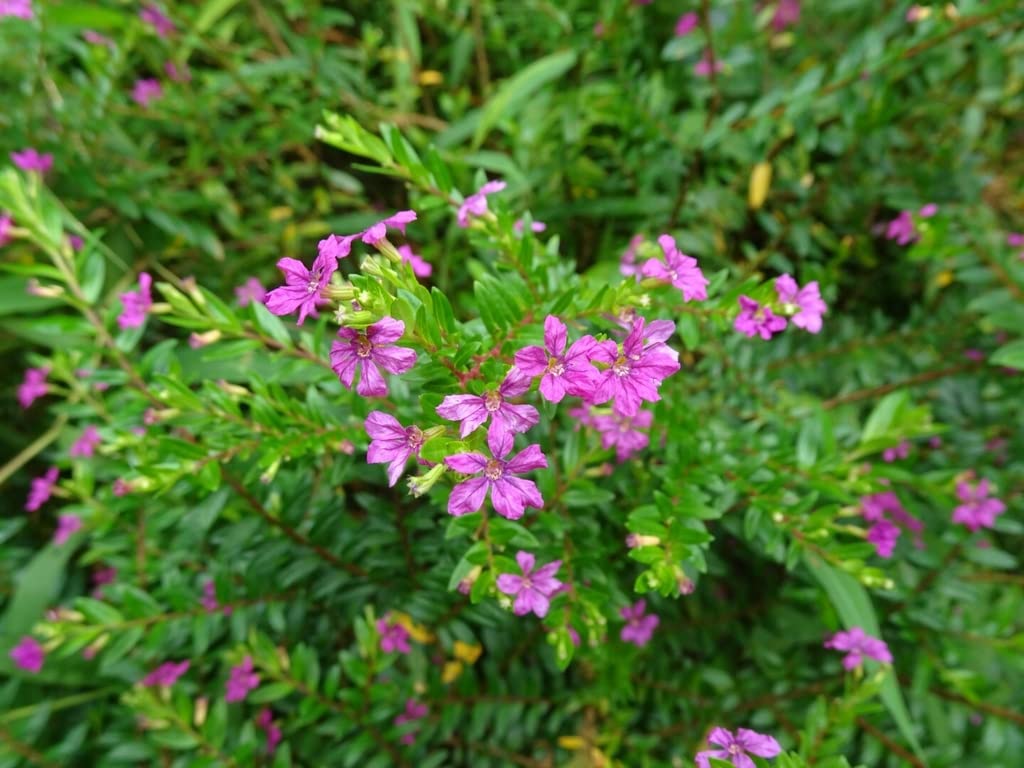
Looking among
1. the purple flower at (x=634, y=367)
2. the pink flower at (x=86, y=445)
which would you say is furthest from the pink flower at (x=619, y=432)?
the pink flower at (x=86, y=445)

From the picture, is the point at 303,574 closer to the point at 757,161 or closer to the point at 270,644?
the point at 270,644

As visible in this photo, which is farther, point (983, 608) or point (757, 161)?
point (757, 161)

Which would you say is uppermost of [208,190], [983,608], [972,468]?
[208,190]

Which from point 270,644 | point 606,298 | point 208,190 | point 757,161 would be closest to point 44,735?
point 270,644

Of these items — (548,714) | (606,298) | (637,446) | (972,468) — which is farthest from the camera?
(972,468)

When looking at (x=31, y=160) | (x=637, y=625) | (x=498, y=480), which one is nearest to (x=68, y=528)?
(x=31, y=160)

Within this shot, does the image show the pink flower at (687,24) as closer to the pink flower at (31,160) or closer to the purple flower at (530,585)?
the purple flower at (530,585)

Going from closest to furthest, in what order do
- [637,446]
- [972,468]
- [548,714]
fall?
[637,446] < [548,714] < [972,468]

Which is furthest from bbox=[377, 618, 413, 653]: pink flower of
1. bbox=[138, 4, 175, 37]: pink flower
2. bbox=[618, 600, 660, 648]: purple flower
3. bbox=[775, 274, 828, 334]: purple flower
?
bbox=[138, 4, 175, 37]: pink flower
